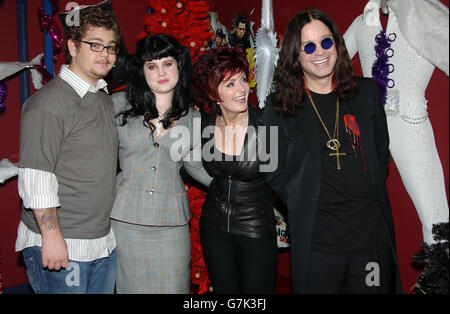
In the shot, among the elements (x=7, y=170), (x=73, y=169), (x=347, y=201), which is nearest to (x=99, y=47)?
(x=73, y=169)

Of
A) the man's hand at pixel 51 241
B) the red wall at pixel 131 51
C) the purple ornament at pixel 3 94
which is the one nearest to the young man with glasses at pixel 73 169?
the man's hand at pixel 51 241

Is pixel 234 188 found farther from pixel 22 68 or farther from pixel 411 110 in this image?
pixel 22 68

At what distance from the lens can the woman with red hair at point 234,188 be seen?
2.26 metres

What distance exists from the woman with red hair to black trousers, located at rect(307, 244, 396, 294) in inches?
14.1

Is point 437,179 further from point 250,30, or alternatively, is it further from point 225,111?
Result: point 250,30

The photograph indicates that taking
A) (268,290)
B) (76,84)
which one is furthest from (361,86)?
(76,84)

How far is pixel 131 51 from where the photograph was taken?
4.14 meters

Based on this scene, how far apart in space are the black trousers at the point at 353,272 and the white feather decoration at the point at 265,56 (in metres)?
1.53

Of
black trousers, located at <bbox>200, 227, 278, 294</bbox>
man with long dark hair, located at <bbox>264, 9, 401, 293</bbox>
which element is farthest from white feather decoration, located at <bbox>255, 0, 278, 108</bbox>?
black trousers, located at <bbox>200, 227, 278, 294</bbox>

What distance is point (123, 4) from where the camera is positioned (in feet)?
13.4

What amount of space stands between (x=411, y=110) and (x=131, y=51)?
269cm

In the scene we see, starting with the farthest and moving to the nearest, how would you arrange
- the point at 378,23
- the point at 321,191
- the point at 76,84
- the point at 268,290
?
the point at 378,23 < the point at 268,290 < the point at 76,84 < the point at 321,191

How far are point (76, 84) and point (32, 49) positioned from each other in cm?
169

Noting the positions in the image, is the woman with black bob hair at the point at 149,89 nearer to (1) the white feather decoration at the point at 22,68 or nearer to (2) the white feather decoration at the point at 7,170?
(1) the white feather decoration at the point at 22,68
